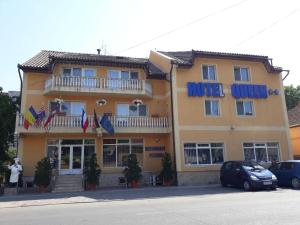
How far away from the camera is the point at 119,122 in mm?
21125

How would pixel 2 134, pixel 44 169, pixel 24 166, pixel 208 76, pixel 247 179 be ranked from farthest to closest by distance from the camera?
pixel 208 76 → pixel 2 134 → pixel 24 166 → pixel 44 169 → pixel 247 179

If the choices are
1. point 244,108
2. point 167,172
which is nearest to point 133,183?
point 167,172

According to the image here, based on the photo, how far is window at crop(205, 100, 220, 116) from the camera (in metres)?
22.7

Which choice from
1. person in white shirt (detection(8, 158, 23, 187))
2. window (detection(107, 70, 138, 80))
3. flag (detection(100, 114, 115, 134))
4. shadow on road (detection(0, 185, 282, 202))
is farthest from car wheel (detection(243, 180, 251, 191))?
person in white shirt (detection(8, 158, 23, 187))

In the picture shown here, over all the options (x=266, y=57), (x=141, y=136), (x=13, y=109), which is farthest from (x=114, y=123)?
(x=266, y=57)

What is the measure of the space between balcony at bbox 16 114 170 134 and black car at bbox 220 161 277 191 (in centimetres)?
539

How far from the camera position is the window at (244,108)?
2339cm

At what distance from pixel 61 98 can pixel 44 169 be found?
5.42m

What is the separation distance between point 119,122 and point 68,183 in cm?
514

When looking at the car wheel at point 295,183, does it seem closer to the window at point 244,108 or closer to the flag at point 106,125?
the window at point 244,108

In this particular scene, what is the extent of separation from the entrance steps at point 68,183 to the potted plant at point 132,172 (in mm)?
3016

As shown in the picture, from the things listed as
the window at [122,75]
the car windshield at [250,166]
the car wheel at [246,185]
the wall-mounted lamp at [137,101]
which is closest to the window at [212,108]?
the wall-mounted lamp at [137,101]

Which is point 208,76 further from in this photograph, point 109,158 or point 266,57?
point 109,158

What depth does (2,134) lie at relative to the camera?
70.7 ft
